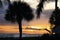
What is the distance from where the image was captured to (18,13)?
128 feet

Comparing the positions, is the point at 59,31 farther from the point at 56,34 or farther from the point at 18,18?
the point at 18,18

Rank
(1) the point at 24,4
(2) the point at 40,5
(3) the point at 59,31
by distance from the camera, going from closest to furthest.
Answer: (3) the point at 59,31 < (2) the point at 40,5 < (1) the point at 24,4

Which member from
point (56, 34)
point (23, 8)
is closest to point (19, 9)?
point (23, 8)

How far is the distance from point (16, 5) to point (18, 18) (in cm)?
210

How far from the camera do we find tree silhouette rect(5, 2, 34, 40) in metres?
38.3

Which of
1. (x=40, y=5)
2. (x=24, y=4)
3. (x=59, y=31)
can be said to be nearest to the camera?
(x=59, y=31)

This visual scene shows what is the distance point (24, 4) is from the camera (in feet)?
123

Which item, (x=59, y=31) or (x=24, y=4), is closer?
(x=59, y=31)

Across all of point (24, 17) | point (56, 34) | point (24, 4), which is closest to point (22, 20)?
point (24, 17)

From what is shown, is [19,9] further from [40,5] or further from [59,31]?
[59,31]

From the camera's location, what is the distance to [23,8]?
127 feet

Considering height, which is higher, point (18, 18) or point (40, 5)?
point (40, 5)

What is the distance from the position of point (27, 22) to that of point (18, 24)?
1.55 metres

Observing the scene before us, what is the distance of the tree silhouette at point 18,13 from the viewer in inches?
1508
